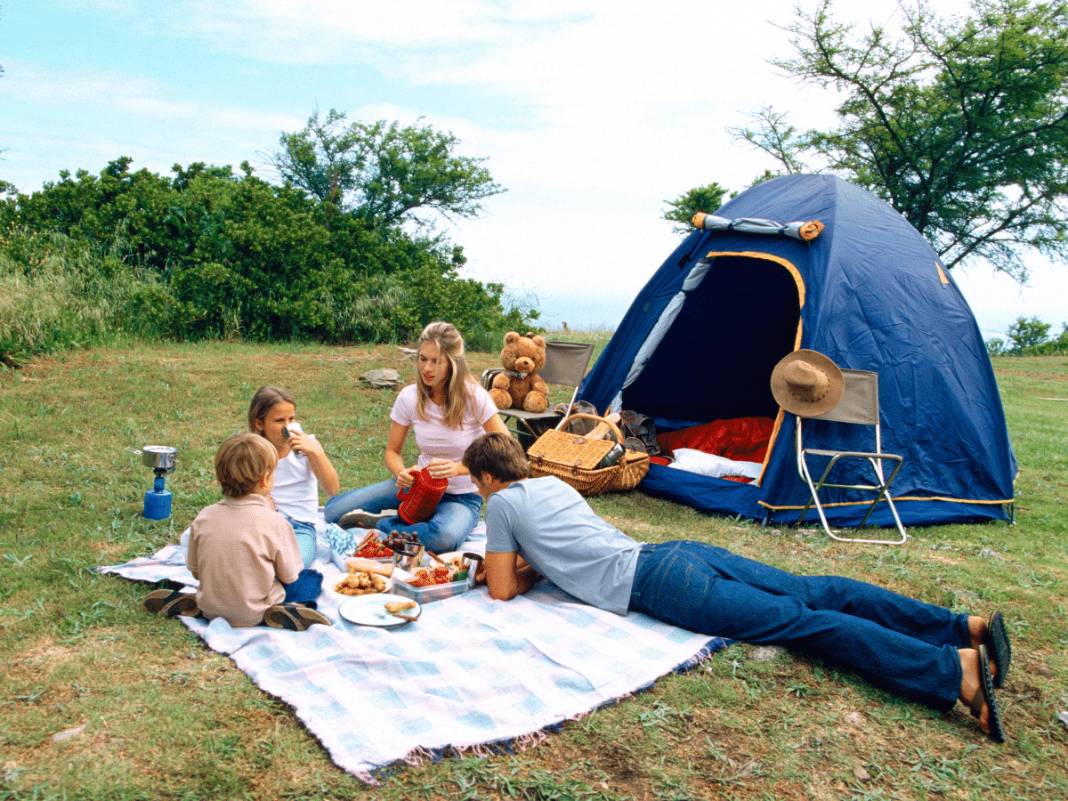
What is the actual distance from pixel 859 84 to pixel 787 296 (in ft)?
43.5

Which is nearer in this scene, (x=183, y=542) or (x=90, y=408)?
(x=183, y=542)

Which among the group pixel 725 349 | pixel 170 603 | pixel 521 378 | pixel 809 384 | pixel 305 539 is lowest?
pixel 170 603

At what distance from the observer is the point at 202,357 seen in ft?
32.1

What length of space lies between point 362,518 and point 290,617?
1.45 m

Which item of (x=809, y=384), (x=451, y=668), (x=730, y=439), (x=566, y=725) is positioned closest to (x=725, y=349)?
(x=730, y=439)

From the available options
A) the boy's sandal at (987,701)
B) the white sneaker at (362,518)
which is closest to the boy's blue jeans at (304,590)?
the white sneaker at (362,518)

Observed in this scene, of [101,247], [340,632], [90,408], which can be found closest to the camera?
[340,632]

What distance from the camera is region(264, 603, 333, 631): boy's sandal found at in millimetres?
3516

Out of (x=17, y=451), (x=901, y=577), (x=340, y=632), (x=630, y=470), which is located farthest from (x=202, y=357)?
(x=901, y=577)

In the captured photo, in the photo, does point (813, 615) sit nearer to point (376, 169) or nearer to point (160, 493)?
point (160, 493)

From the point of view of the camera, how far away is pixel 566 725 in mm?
3000

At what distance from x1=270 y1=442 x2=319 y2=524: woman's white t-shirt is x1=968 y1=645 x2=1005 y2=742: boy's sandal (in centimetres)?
306

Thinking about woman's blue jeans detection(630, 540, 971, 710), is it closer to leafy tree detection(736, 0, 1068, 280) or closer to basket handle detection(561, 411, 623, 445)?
basket handle detection(561, 411, 623, 445)

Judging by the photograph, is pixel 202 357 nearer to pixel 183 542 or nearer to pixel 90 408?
pixel 90 408
